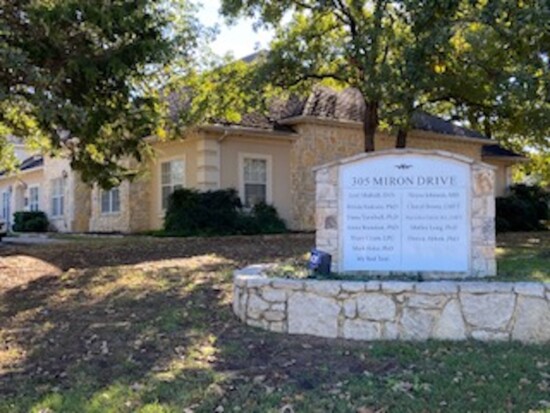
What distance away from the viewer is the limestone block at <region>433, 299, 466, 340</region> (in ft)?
20.9

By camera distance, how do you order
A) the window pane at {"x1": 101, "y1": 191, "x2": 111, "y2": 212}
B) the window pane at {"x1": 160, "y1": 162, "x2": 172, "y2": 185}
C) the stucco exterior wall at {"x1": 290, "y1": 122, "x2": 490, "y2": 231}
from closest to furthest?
the stucco exterior wall at {"x1": 290, "y1": 122, "x2": 490, "y2": 231} < the window pane at {"x1": 160, "y1": 162, "x2": 172, "y2": 185} < the window pane at {"x1": 101, "y1": 191, "x2": 111, "y2": 212}

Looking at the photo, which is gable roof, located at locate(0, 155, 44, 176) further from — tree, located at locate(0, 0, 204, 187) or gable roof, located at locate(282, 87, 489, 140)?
tree, located at locate(0, 0, 204, 187)

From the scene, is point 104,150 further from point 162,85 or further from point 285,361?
point 285,361

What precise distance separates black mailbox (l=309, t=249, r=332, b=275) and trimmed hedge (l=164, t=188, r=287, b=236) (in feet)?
33.7

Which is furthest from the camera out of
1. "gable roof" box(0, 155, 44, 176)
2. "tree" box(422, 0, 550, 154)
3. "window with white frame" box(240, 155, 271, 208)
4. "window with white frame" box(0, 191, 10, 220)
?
"window with white frame" box(0, 191, 10, 220)

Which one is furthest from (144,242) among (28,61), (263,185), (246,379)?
(246,379)

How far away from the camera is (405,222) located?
7.56m

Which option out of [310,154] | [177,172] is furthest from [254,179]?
[177,172]

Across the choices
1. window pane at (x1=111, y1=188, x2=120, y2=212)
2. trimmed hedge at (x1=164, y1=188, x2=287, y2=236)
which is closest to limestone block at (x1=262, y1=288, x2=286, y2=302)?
trimmed hedge at (x1=164, y1=188, x2=287, y2=236)

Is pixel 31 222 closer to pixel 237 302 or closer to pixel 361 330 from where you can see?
pixel 237 302

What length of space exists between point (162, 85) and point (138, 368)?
10.1 metres

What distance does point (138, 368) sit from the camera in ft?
18.4

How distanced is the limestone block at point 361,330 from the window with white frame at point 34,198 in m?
25.5

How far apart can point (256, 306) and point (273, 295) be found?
0.25 meters
